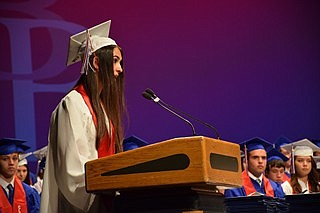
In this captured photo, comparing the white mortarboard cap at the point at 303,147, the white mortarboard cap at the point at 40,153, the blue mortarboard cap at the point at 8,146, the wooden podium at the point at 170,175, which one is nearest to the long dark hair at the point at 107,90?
the wooden podium at the point at 170,175

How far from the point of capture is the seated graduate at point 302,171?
6790 millimetres

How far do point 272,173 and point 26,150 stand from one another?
2745mm

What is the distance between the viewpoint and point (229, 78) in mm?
8484

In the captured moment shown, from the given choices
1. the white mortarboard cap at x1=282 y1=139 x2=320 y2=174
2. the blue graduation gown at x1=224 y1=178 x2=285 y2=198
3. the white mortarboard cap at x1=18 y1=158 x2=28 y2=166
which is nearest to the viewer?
the blue graduation gown at x1=224 y1=178 x2=285 y2=198

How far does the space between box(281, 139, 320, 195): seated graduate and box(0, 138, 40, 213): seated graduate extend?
2523 millimetres

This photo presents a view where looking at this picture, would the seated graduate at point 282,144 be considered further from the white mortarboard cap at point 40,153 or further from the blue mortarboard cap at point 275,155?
the white mortarboard cap at point 40,153

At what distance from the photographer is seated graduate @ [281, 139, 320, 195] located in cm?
679

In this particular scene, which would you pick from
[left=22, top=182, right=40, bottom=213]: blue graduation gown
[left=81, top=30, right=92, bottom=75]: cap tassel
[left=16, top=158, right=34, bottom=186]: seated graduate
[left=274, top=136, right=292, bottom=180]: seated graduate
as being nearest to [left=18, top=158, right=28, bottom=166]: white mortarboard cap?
[left=16, top=158, right=34, bottom=186]: seated graduate

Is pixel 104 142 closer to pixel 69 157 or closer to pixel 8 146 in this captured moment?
pixel 69 157

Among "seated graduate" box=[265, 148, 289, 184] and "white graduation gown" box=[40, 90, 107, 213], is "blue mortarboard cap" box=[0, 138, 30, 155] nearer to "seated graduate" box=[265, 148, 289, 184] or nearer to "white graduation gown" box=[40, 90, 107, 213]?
"seated graduate" box=[265, 148, 289, 184]

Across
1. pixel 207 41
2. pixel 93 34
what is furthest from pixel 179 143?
pixel 207 41

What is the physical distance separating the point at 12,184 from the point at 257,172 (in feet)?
7.58

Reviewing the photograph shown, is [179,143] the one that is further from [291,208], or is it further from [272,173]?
[272,173]

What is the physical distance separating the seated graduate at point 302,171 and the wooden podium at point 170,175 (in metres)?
4.26
